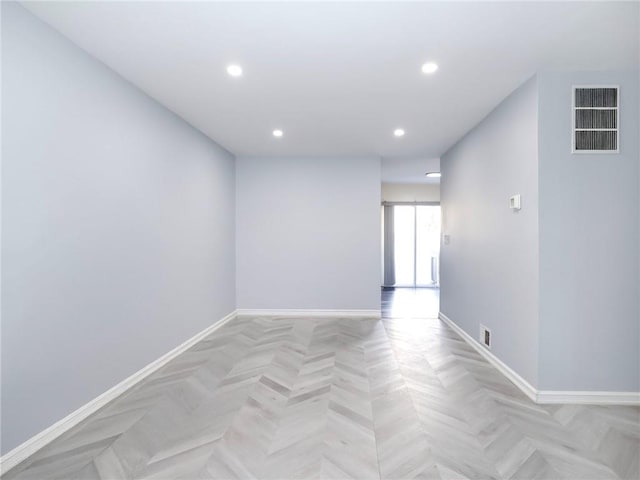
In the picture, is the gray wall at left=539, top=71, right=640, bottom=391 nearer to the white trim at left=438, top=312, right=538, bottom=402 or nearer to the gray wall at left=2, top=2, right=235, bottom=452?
the white trim at left=438, top=312, right=538, bottom=402

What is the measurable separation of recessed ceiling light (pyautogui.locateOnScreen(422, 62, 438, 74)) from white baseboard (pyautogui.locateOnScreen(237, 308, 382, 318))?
143 inches

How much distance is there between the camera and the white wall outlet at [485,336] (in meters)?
3.40

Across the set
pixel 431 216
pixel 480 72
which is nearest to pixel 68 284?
pixel 480 72

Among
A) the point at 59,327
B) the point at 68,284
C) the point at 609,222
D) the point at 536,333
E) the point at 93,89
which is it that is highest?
the point at 93,89

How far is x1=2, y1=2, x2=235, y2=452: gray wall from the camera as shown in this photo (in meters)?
1.84

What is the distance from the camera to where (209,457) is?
74.9 inches

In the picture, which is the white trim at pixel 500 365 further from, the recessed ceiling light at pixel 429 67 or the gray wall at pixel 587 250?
the recessed ceiling light at pixel 429 67

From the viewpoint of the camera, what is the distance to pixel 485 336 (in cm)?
349

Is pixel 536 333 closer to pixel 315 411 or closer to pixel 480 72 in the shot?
pixel 315 411

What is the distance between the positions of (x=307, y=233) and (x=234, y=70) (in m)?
3.06

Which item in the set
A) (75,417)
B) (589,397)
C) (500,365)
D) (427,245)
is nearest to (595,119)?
(589,397)

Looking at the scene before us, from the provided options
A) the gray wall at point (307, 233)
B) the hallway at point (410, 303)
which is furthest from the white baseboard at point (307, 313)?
the hallway at point (410, 303)

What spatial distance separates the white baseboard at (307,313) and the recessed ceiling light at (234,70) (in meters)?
3.65

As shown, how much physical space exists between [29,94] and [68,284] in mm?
1167
